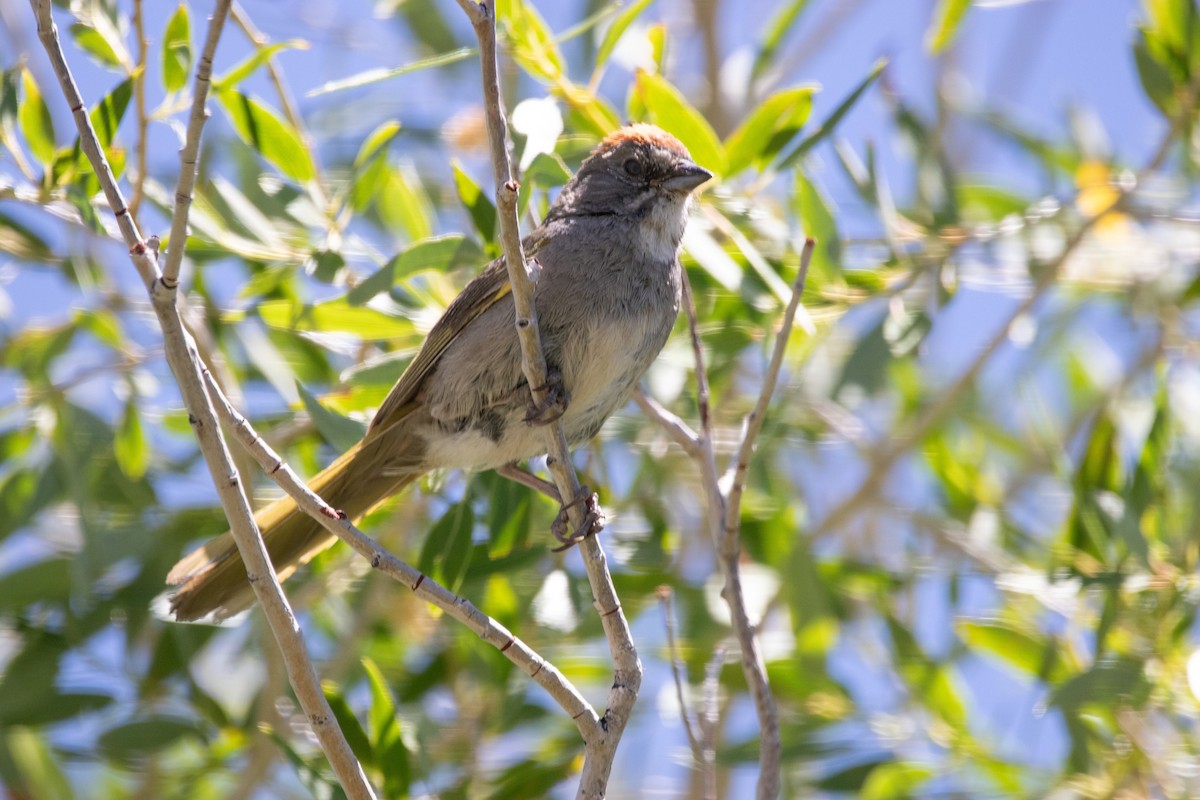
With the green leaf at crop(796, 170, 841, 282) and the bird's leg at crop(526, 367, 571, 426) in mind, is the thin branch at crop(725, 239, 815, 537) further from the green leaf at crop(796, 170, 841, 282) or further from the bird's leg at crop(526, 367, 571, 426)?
the green leaf at crop(796, 170, 841, 282)

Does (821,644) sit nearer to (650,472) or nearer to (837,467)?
(650,472)

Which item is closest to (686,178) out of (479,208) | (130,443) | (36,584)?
(479,208)

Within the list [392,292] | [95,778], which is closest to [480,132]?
[392,292]

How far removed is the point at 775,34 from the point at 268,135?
6.33 ft

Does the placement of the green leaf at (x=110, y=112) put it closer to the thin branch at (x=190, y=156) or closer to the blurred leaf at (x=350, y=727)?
the thin branch at (x=190, y=156)

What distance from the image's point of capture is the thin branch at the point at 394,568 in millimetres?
2613

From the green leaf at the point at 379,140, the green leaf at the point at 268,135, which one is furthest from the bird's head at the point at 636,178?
the green leaf at the point at 268,135

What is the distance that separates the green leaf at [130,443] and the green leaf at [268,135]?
1007mm

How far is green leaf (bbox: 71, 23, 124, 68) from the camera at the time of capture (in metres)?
3.71

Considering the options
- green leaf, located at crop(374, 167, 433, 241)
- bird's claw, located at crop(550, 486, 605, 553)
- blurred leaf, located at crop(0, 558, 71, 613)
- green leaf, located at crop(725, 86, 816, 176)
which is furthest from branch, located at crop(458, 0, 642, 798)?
blurred leaf, located at crop(0, 558, 71, 613)

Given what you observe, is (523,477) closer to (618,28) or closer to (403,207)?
(403,207)

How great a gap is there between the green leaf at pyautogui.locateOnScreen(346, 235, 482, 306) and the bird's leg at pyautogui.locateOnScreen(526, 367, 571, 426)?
0.50 meters

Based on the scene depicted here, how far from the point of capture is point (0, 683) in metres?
4.32

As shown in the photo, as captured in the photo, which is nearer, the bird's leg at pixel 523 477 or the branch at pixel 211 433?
the branch at pixel 211 433
